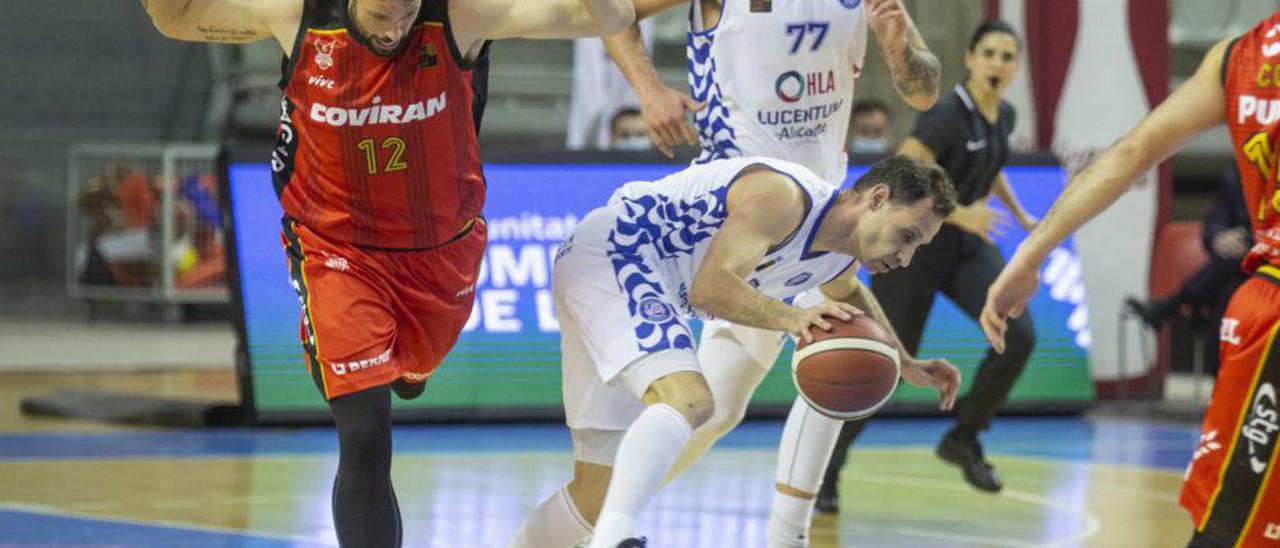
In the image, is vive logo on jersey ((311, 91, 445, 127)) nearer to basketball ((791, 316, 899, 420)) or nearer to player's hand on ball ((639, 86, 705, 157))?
player's hand on ball ((639, 86, 705, 157))

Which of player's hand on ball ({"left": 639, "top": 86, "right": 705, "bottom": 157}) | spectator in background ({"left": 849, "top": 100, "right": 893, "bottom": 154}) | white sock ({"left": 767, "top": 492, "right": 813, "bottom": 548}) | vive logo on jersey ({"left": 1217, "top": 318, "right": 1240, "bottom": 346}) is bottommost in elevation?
spectator in background ({"left": 849, "top": 100, "right": 893, "bottom": 154})

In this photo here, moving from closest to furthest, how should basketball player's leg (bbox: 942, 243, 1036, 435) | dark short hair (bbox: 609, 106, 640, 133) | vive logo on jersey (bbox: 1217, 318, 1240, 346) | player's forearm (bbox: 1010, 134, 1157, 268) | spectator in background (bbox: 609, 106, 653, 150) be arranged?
vive logo on jersey (bbox: 1217, 318, 1240, 346) → player's forearm (bbox: 1010, 134, 1157, 268) → basketball player's leg (bbox: 942, 243, 1036, 435) → spectator in background (bbox: 609, 106, 653, 150) → dark short hair (bbox: 609, 106, 640, 133)

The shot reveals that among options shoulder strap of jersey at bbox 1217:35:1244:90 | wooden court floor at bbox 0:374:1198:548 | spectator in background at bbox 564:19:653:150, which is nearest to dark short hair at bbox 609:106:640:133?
spectator in background at bbox 564:19:653:150

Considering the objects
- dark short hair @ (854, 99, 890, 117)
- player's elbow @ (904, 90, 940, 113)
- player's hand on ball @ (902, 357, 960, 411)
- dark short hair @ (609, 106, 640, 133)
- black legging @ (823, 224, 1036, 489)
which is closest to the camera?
player's hand on ball @ (902, 357, 960, 411)

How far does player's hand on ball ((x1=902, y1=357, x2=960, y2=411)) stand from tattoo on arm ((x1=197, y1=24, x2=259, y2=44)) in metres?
2.05

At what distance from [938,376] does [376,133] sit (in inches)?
66.7

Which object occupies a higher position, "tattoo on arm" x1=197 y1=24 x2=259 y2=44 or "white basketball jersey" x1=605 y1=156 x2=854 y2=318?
"tattoo on arm" x1=197 y1=24 x2=259 y2=44

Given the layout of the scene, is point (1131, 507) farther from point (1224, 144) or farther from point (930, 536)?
point (1224, 144)

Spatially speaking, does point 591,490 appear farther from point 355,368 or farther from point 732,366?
point 732,366

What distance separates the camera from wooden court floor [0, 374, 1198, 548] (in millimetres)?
7195

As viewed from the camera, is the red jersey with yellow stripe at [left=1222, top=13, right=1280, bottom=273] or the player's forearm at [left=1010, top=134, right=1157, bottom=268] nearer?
the red jersey with yellow stripe at [left=1222, top=13, right=1280, bottom=273]

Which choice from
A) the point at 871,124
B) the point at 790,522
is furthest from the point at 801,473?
the point at 871,124

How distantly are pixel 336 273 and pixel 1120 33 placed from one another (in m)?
8.88

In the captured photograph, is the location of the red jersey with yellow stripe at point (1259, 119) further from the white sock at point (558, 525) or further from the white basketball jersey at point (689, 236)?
the white sock at point (558, 525)
